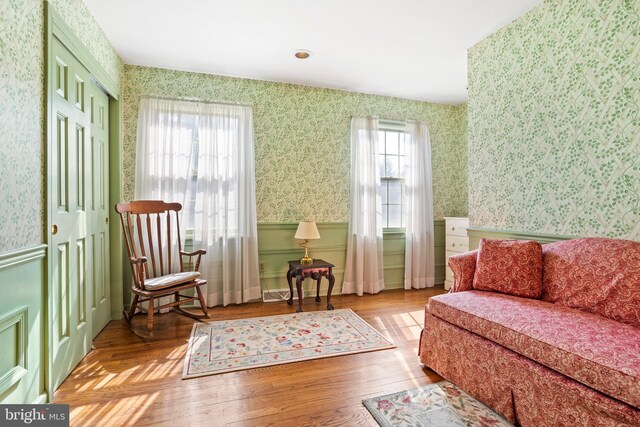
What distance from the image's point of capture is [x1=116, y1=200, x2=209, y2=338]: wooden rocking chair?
2.85 meters

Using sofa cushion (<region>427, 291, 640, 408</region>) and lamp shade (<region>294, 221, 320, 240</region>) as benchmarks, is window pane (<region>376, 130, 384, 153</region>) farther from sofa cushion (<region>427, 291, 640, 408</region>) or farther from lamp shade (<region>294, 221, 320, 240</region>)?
sofa cushion (<region>427, 291, 640, 408</region>)

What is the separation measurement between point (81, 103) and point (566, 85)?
11.9ft

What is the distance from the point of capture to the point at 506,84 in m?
2.82

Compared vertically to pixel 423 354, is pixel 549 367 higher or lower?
higher

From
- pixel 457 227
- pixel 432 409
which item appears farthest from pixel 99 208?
pixel 457 227

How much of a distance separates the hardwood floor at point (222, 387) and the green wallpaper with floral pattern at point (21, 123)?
39.6 inches

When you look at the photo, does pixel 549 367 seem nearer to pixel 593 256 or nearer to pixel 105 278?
pixel 593 256

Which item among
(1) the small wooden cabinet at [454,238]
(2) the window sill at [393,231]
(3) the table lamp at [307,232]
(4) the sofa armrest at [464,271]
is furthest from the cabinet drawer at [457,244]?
(3) the table lamp at [307,232]

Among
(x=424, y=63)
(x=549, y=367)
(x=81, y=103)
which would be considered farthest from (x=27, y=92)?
(x=424, y=63)

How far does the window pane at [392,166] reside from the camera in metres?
4.60

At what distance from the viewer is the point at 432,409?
5.93 feet

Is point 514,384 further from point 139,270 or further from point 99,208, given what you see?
point 99,208

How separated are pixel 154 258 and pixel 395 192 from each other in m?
3.18

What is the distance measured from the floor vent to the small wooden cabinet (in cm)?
215
